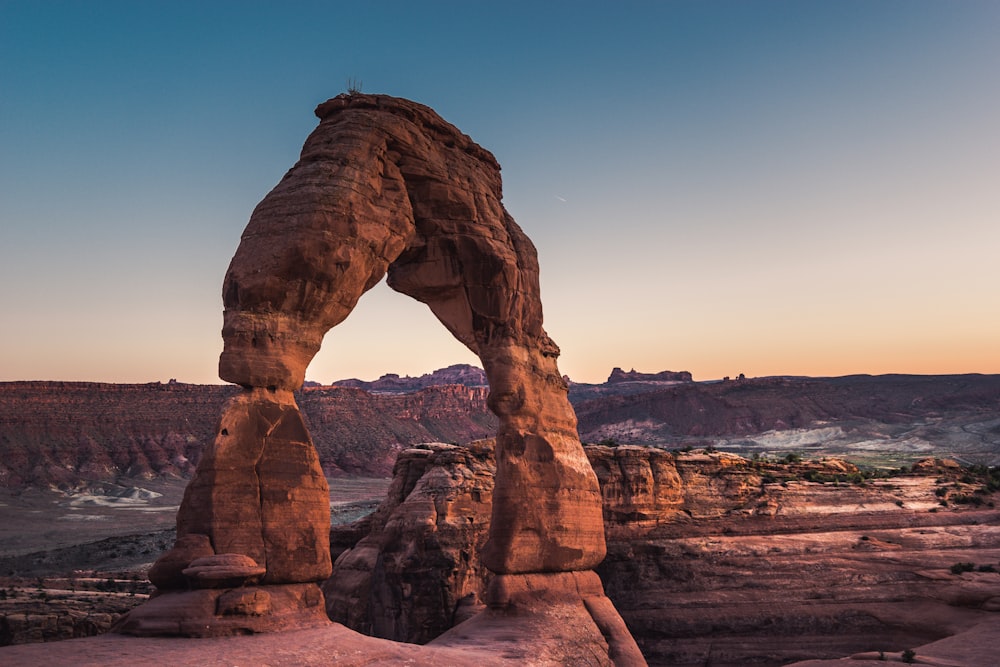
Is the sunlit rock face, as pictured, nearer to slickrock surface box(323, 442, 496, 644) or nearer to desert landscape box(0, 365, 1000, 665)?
slickrock surface box(323, 442, 496, 644)

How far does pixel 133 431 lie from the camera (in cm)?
11244

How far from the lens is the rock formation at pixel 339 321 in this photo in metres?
15.9

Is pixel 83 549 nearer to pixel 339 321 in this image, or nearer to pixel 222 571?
pixel 339 321

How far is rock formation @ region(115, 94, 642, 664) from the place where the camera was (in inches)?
625

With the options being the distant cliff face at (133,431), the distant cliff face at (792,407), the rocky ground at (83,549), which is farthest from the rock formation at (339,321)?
the distant cliff face at (792,407)

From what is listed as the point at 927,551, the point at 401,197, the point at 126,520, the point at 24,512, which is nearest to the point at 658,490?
the point at 927,551

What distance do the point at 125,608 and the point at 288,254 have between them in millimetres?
12845

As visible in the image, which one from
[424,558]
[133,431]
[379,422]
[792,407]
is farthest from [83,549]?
[792,407]

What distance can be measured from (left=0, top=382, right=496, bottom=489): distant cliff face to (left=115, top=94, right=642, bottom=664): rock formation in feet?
296

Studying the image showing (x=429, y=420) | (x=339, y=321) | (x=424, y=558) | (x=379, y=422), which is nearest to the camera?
(x=339, y=321)

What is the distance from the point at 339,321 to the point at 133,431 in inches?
4089

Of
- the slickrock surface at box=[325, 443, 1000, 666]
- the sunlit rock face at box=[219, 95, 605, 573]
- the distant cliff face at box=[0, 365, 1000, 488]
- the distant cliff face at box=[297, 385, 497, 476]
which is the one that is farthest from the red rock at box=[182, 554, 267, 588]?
the distant cliff face at box=[297, 385, 497, 476]

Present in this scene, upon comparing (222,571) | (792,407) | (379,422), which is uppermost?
(792,407)

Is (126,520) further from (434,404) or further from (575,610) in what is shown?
(434,404)
